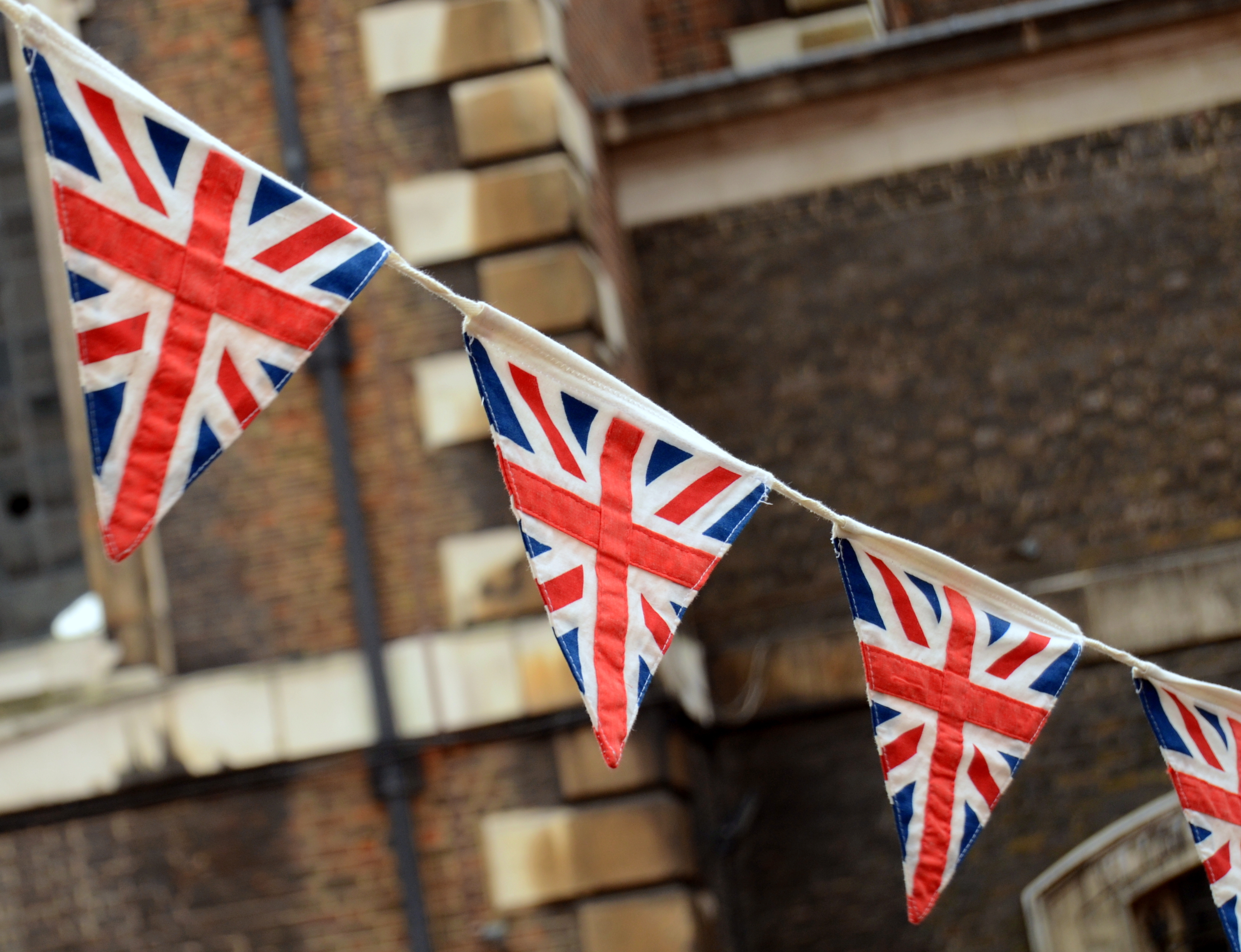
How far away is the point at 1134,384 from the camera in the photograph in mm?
8070

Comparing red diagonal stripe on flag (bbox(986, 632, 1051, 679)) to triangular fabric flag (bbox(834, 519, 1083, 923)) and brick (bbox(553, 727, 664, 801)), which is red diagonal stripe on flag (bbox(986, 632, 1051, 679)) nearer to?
triangular fabric flag (bbox(834, 519, 1083, 923))

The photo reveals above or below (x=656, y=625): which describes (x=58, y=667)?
above

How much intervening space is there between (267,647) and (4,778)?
1.28 meters

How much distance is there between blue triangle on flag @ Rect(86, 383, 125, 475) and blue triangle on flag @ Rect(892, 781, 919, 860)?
2717 mm

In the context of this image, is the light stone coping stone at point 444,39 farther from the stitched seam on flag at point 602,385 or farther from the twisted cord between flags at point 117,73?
the twisted cord between flags at point 117,73

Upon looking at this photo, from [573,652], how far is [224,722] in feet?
10.3

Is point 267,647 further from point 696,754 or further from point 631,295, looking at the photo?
point 631,295

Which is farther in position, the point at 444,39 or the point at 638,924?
the point at 444,39

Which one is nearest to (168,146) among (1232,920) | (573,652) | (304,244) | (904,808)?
(304,244)

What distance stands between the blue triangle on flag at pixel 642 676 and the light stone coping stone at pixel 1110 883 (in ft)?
13.2

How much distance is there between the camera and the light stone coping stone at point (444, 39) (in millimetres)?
→ 7191

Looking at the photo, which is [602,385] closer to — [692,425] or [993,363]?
[692,425]

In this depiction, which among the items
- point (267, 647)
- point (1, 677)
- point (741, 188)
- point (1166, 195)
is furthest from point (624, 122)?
point (1, 677)

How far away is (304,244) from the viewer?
3941 millimetres
